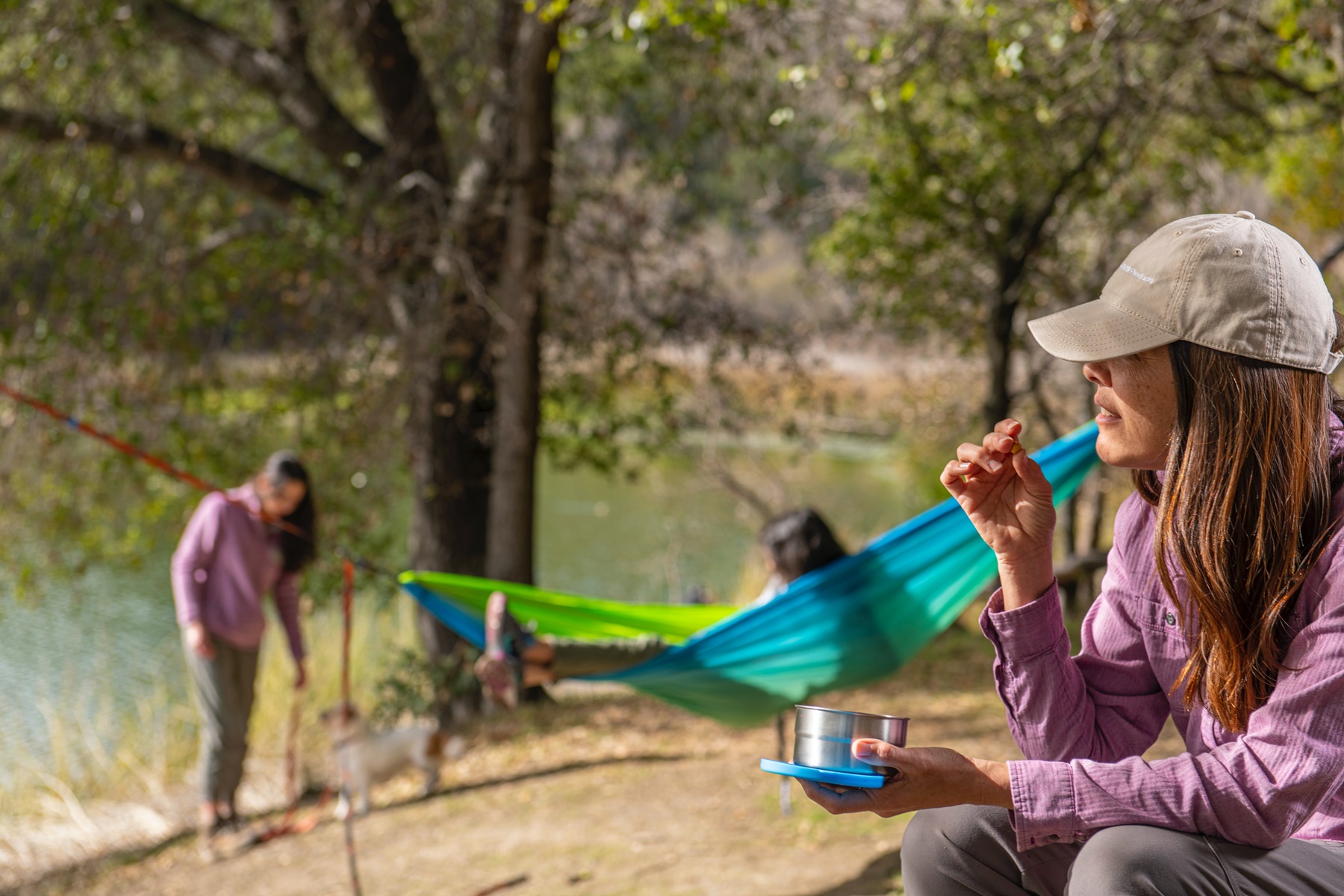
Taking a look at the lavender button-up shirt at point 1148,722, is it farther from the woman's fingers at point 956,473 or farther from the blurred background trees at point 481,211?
the blurred background trees at point 481,211

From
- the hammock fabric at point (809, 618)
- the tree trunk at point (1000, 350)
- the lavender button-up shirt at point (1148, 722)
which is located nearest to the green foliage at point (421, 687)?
the hammock fabric at point (809, 618)

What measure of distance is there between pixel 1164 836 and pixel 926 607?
1.88m

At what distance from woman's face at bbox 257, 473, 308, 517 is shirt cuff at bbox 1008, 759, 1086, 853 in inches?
104

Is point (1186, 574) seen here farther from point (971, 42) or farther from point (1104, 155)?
point (1104, 155)

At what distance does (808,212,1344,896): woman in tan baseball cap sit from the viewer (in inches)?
39.8

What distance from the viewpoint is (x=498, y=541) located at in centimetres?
430

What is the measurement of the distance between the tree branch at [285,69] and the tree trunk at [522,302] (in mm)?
695

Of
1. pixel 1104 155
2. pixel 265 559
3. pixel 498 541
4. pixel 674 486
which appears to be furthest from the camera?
pixel 674 486

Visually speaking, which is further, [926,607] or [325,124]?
[325,124]

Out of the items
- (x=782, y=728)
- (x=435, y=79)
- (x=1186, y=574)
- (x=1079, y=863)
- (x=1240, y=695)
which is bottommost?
(x=782, y=728)

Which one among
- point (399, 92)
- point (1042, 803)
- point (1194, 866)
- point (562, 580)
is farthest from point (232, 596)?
point (562, 580)

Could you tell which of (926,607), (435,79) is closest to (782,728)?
(926,607)

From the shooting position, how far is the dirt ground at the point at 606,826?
260cm

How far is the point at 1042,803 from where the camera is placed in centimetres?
106
